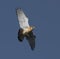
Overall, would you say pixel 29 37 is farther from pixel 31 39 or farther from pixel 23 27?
pixel 23 27

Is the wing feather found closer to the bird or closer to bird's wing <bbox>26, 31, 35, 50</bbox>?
the bird

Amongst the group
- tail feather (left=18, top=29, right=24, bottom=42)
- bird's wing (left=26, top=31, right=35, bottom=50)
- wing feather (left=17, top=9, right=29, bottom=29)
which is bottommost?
tail feather (left=18, top=29, right=24, bottom=42)

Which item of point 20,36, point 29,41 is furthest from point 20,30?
point 29,41

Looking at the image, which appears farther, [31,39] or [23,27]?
[31,39]

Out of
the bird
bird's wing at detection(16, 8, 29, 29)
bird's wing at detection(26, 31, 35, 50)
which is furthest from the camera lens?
bird's wing at detection(26, 31, 35, 50)

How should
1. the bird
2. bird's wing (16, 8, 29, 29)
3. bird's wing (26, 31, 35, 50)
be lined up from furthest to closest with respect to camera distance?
bird's wing (26, 31, 35, 50) < bird's wing (16, 8, 29, 29) < the bird

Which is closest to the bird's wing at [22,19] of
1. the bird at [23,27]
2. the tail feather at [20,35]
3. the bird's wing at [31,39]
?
the bird at [23,27]

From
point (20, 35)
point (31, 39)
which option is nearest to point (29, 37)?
point (31, 39)

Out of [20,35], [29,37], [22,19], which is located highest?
[22,19]

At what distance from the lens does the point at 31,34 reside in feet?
39.2

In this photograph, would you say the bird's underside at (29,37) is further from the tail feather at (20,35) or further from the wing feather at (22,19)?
the wing feather at (22,19)

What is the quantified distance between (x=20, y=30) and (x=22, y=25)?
0.31 meters

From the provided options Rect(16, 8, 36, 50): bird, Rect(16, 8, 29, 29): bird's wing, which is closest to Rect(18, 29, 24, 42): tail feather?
Rect(16, 8, 36, 50): bird

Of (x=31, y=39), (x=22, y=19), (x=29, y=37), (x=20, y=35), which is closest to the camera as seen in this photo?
(x=20, y=35)
